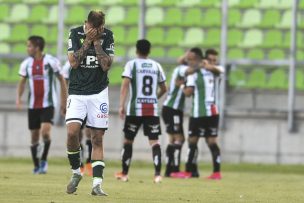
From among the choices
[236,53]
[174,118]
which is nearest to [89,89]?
[174,118]

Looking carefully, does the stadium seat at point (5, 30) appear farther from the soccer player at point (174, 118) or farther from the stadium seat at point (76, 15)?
the soccer player at point (174, 118)

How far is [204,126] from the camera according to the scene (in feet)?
63.0

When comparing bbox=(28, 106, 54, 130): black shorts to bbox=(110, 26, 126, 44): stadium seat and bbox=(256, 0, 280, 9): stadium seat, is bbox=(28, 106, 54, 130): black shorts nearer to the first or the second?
bbox=(110, 26, 126, 44): stadium seat

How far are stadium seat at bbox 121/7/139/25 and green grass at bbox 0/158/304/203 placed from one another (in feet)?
13.2

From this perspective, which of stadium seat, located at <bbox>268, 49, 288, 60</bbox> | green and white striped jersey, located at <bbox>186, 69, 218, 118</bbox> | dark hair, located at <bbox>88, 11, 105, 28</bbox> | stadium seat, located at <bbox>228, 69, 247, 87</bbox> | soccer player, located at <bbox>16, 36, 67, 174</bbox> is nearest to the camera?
dark hair, located at <bbox>88, 11, 105, 28</bbox>

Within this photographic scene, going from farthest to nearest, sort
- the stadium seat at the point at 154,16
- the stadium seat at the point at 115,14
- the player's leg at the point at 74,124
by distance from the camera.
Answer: the stadium seat at the point at 115,14 → the stadium seat at the point at 154,16 → the player's leg at the point at 74,124

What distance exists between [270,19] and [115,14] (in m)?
3.57

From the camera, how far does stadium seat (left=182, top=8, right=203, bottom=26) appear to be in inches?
983

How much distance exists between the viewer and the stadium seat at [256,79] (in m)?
23.7

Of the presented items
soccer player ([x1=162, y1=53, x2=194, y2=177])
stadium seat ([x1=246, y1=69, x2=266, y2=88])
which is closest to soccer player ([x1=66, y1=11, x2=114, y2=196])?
soccer player ([x1=162, y1=53, x2=194, y2=177])

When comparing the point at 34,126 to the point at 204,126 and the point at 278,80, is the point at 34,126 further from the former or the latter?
the point at 278,80

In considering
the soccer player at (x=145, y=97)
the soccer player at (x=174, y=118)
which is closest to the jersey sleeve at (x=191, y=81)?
the soccer player at (x=174, y=118)

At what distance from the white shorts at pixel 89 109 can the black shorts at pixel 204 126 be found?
6387mm

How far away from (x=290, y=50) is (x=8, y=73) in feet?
20.9
